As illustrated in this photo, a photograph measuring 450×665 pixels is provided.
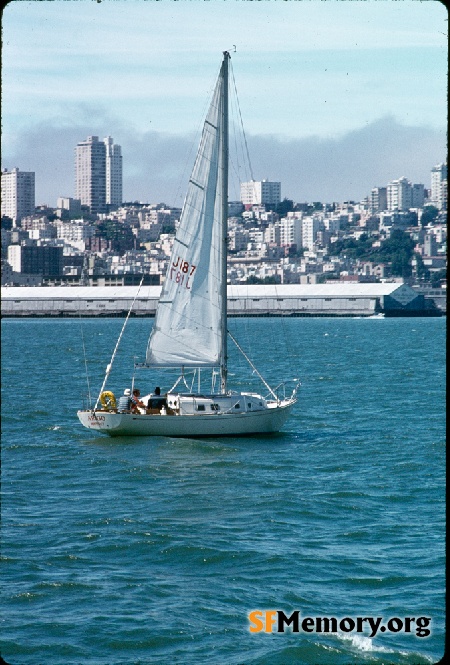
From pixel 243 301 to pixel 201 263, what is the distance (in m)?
102

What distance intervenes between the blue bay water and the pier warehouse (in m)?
98.6

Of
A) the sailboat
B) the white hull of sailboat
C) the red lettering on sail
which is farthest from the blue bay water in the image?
the red lettering on sail

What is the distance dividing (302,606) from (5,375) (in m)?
32.8

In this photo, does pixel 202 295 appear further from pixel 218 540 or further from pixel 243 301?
pixel 243 301

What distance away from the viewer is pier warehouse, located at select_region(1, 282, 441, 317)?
128 metres

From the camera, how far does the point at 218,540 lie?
1473 cm

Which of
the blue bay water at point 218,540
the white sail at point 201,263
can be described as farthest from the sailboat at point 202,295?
the blue bay water at point 218,540

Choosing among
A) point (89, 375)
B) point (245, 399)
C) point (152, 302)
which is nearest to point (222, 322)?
point (245, 399)

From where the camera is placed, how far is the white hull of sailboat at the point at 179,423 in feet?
75.9

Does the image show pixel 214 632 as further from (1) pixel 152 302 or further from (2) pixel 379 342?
(1) pixel 152 302

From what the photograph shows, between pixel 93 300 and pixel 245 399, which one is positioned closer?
pixel 245 399

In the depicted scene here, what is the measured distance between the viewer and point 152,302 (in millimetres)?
128125

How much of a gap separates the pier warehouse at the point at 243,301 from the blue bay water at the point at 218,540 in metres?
98.6

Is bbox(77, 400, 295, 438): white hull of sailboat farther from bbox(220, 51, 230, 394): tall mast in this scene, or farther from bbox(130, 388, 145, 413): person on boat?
bbox(220, 51, 230, 394): tall mast
